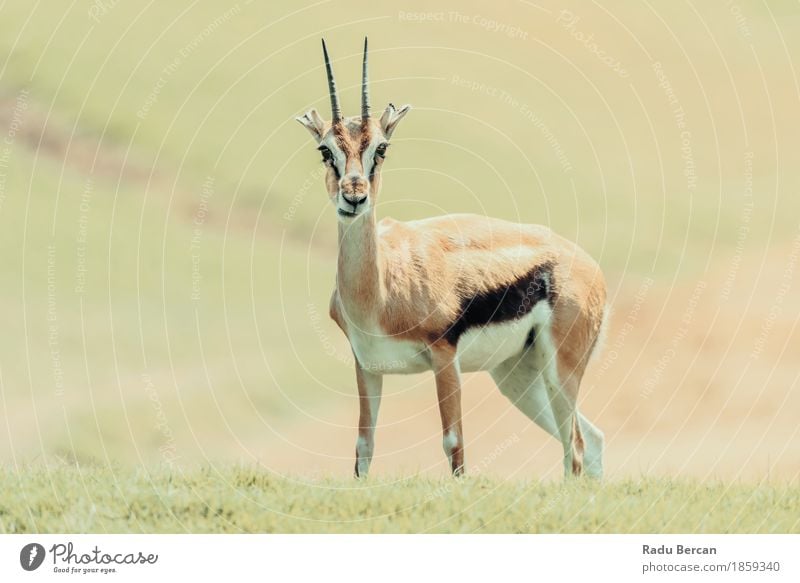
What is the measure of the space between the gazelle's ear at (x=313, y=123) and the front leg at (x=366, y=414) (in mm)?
2632

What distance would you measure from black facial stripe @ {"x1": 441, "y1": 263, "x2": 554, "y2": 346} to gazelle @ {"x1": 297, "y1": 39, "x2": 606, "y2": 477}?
1 centimetres

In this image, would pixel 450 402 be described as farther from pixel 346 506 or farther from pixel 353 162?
pixel 353 162

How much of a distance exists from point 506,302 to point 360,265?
2.08 meters

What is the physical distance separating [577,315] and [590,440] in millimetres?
1546

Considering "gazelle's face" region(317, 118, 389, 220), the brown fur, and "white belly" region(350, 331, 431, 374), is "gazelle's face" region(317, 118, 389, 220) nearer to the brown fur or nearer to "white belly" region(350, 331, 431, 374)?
the brown fur

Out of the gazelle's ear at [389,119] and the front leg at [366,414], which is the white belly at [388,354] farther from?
the gazelle's ear at [389,119]

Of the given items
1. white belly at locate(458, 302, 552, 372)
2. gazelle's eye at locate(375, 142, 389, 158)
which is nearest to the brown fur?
gazelle's eye at locate(375, 142, 389, 158)

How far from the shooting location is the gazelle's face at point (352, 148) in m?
15.9

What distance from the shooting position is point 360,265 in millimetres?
16953

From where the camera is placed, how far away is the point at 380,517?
15.2m

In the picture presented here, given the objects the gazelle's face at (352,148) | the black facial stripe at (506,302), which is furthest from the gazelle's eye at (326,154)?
the black facial stripe at (506,302)

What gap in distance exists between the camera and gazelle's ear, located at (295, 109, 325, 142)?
653 inches

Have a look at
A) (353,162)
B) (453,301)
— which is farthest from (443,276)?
(353,162)
